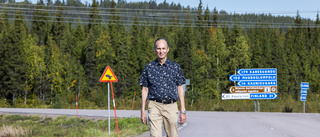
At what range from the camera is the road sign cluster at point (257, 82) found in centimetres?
2836

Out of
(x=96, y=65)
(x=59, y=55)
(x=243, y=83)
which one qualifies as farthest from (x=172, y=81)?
(x=96, y=65)

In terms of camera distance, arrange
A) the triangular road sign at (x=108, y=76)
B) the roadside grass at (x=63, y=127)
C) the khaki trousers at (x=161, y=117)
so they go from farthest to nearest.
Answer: the roadside grass at (x=63, y=127) → the triangular road sign at (x=108, y=76) → the khaki trousers at (x=161, y=117)

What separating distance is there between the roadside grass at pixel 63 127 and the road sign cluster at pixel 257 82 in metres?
11.0

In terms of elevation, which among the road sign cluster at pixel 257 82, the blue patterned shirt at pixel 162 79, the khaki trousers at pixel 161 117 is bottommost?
the road sign cluster at pixel 257 82

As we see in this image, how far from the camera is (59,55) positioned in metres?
77.8

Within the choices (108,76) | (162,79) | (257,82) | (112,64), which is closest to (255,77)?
(257,82)

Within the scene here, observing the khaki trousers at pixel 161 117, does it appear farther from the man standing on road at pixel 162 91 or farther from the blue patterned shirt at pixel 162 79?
the blue patterned shirt at pixel 162 79

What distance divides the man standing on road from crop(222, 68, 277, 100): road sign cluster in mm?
22523

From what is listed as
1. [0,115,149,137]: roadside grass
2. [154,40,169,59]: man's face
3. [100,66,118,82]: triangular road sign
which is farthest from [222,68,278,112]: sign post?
[154,40,169,59]: man's face

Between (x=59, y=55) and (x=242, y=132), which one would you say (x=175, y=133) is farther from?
(x=59, y=55)

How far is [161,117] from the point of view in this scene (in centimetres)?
627

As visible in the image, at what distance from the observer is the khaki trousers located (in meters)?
6.15

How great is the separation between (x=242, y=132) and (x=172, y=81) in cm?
808

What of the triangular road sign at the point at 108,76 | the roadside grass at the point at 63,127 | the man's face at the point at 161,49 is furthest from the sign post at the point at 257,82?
the man's face at the point at 161,49
